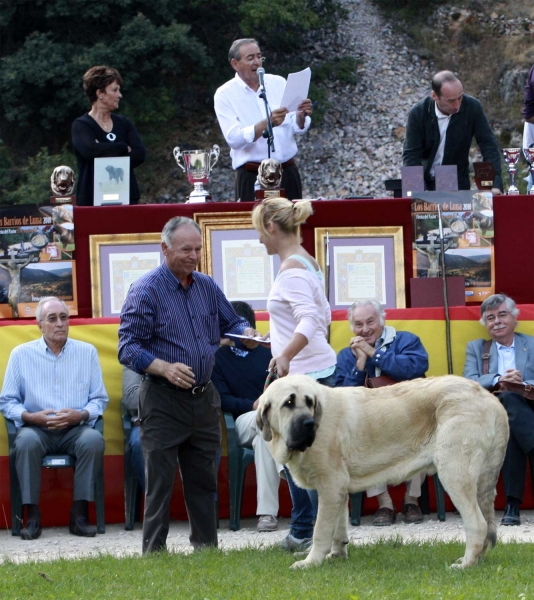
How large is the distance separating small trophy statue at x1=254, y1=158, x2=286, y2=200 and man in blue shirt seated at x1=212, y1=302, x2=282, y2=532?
1.36 metres

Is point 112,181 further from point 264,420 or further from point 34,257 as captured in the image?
point 264,420

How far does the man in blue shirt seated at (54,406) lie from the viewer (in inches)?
302

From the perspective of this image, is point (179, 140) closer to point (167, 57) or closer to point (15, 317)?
point (167, 57)

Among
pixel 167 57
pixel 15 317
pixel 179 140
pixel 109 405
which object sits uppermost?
pixel 167 57

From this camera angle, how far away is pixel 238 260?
889cm

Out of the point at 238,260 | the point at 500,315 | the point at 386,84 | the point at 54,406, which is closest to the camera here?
the point at 54,406

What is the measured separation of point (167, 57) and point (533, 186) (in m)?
22.4

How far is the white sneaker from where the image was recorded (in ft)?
25.1

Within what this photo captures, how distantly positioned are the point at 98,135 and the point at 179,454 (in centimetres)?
425

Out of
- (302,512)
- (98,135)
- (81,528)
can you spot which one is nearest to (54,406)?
(81,528)

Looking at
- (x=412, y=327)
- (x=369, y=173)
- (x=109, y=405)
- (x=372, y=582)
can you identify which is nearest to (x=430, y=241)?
(x=412, y=327)

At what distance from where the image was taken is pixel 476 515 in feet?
18.6

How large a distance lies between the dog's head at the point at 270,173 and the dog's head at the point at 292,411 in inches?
142

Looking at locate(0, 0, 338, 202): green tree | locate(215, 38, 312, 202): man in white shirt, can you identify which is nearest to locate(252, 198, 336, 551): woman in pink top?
locate(215, 38, 312, 202): man in white shirt
